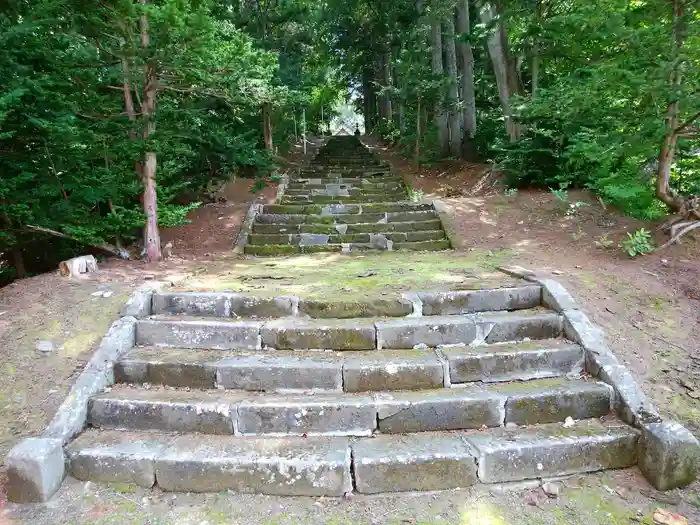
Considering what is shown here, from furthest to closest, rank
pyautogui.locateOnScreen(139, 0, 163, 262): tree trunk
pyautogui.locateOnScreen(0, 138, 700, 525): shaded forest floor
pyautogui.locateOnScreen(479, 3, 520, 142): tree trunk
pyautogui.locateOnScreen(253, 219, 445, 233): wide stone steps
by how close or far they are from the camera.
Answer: pyautogui.locateOnScreen(479, 3, 520, 142): tree trunk < pyautogui.locateOnScreen(253, 219, 445, 233): wide stone steps < pyautogui.locateOnScreen(139, 0, 163, 262): tree trunk < pyautogui.locateOnScreen(0, 138, 700, 525): shaded forest floor

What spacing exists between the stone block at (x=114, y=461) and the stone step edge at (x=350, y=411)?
0.74 feet

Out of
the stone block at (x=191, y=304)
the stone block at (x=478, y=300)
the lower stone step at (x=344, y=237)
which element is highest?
the lower stone step at (x=344, y=237)

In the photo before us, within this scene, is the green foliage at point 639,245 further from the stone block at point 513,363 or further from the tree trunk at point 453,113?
the tree trunk at point 453,113

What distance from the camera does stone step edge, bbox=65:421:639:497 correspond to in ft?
8.71

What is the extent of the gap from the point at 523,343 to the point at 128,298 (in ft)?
11.4

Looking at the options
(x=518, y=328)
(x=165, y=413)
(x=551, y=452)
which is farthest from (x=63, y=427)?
(x=518, y=328)

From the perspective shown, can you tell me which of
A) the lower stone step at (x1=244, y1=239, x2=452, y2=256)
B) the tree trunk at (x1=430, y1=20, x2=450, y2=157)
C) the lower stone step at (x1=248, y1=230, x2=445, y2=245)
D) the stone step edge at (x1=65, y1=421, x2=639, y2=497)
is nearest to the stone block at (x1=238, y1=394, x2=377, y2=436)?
the stone step edge at (x1=65, y1=421, x2=639, y2=497)

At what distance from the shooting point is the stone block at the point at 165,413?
118 inches

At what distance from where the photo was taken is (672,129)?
5.06 m

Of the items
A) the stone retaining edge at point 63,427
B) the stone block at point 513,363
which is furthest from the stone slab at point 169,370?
the stone block at point 513,363

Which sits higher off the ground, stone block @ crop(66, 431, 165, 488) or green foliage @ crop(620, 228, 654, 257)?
green foliage @ crop(620, 228, 654, 257)

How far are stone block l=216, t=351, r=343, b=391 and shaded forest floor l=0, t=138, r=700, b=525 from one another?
0.79m

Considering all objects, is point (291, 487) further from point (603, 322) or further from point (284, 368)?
point (603, 322)

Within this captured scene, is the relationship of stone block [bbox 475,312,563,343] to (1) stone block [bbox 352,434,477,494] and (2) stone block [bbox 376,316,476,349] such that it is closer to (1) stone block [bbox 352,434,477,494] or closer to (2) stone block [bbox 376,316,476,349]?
(2) stone block [bbox 376,316,476,349]
